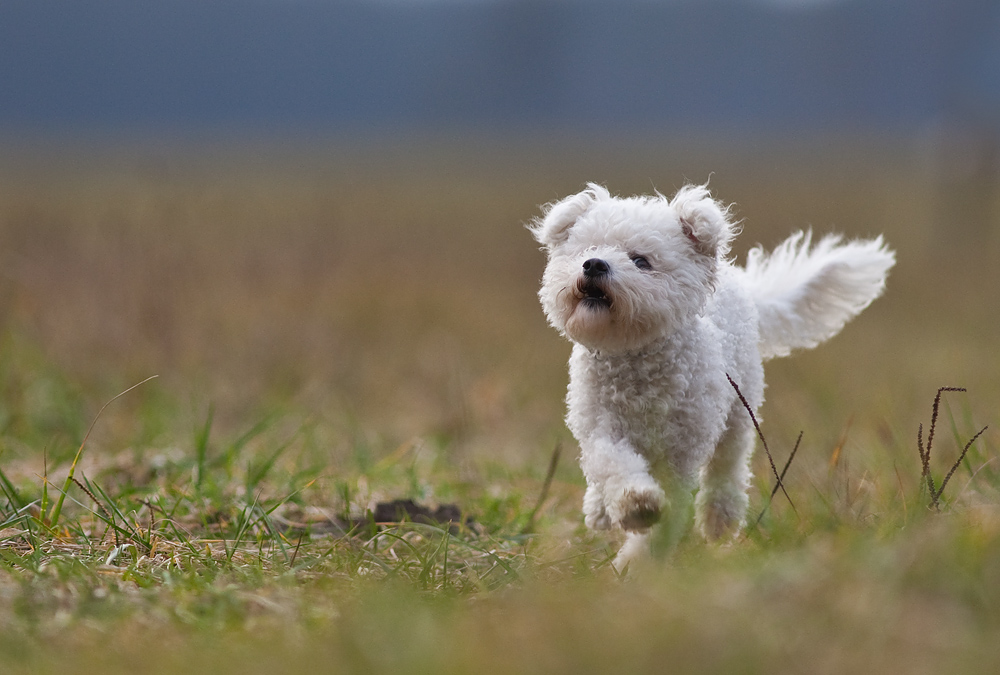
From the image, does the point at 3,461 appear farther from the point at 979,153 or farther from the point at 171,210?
the point at 979,153

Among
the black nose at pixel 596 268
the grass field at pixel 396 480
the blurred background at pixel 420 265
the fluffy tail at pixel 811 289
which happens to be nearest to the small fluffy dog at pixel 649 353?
the black nose at pixel 596 268

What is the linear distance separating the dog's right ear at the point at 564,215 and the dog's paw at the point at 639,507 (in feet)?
3.64

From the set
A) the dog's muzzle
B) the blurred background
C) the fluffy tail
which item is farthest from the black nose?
the blurred background

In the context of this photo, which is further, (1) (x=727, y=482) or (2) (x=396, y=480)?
(2) (x=396, y=480)

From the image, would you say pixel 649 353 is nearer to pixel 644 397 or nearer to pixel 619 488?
pixel 644 397

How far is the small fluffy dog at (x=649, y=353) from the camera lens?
3.65m

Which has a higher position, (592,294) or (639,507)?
(592,294)

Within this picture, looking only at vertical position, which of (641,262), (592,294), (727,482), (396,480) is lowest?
(396,480)

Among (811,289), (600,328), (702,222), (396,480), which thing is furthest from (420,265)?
(600,328)

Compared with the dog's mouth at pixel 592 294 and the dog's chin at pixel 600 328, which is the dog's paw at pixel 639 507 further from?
the dog's mouth at pixel 592 294

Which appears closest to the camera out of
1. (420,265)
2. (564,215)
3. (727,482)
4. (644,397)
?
(644,397)

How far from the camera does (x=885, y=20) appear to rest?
9088 cm

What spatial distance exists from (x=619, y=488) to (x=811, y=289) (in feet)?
6.37

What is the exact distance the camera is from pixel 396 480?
5.57 m
